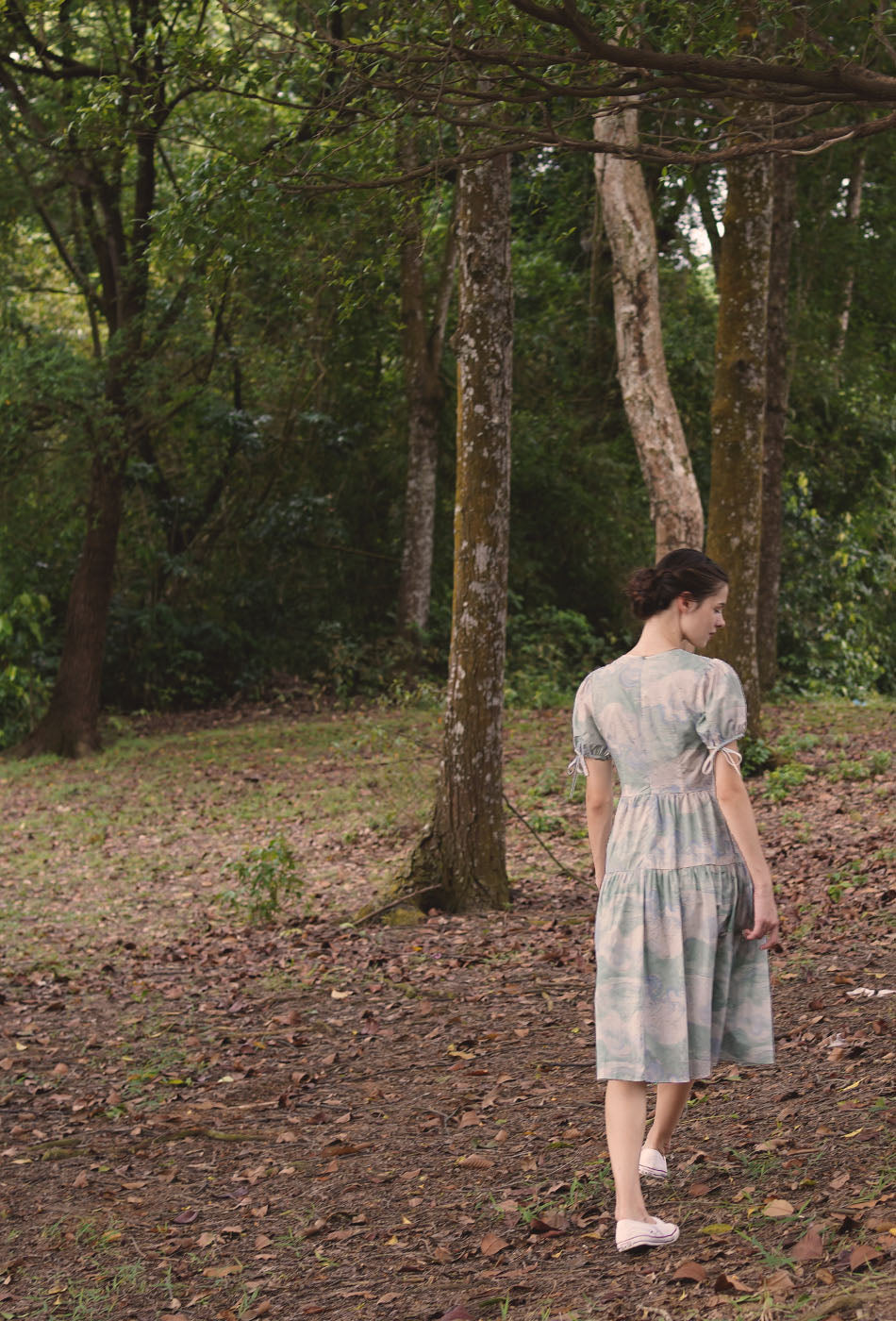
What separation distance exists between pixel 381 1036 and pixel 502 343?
438cm

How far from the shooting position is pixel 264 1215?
4633 millimetres

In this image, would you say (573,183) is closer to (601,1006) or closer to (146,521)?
(146,521)

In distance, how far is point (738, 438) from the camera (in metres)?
11.0

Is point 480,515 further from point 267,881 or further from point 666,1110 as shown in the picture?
point 666,1110

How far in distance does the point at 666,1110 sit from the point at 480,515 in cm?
489

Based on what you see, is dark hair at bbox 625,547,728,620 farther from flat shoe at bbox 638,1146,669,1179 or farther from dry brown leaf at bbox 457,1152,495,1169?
dry brown leaf at bbox 457,1152,495,1169

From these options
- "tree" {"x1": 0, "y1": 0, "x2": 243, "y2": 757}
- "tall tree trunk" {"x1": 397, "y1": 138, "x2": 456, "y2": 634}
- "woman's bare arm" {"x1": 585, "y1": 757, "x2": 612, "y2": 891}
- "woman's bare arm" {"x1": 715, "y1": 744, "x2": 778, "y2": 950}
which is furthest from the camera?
"tall tree trunk" {"x1": 397, "y1": 138, "x2": 456, "y2": 634}

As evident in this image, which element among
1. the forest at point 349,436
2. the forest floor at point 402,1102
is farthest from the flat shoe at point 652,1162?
the forest at point 349,436

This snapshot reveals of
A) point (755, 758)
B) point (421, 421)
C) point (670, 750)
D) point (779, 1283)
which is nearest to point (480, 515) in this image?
point (670, 750)

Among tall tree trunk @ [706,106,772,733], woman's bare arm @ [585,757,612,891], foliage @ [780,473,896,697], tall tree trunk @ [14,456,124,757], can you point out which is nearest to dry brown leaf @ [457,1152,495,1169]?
woman's bare arm @ [585,757,612,891]

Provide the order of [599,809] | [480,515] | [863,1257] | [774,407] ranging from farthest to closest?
[774,407]
[480,515]
[599,809]
[863,1257]

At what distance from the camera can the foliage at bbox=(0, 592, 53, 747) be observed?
17.5 m

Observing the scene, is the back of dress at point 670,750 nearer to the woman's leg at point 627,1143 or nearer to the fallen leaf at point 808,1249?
the woman's leg at point 627,1143

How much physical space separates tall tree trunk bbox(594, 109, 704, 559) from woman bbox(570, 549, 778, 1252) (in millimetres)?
8118
